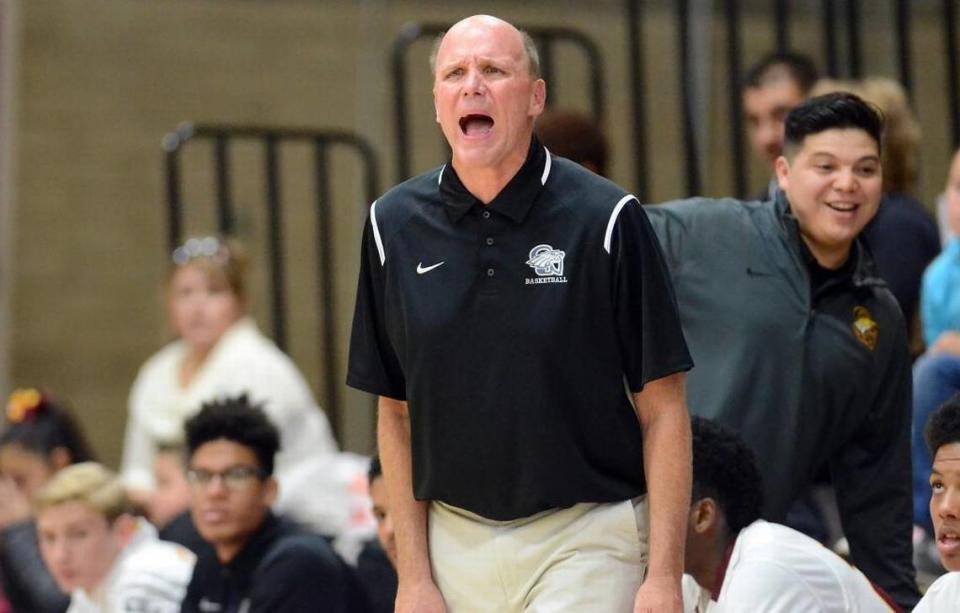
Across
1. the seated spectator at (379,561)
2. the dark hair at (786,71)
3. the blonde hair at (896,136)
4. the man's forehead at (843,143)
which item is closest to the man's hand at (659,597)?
the man's forehead at (843,143)

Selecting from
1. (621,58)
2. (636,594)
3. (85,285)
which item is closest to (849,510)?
(636,594)

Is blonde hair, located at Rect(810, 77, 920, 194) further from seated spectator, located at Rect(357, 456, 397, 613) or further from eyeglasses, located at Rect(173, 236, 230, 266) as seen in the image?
eyeglasses, located at Rect(173, 236, 230, 266)

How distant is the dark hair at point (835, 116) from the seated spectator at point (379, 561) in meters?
1.39

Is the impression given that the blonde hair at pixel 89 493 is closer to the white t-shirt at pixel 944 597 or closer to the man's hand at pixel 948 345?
the man's hand at pixel 948 345

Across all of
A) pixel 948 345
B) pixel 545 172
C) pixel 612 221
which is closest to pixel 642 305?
pixel 612 221

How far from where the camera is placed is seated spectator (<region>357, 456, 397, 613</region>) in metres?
4.75

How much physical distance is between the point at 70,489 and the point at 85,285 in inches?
103

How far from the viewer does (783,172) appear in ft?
13.9

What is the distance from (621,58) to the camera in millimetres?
8078

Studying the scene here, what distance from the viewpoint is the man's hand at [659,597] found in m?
3.01

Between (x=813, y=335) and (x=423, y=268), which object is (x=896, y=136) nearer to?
(x=813, y=335)

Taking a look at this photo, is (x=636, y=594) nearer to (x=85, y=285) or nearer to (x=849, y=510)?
(x=849, y=510)

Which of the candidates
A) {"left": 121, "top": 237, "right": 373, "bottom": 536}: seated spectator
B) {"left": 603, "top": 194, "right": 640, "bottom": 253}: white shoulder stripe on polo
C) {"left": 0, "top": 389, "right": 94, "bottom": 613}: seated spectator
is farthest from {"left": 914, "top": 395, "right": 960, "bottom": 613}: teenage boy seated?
{"left": 0, "top": 389, "right": 94, "bottom": 613}: seated spectator

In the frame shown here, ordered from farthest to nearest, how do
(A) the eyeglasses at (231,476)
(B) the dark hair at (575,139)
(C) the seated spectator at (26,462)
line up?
(C) the seated spectator at (26,462) → (A) the eyeglasses at (231,476) → (B) the dark hair at (575,139)
